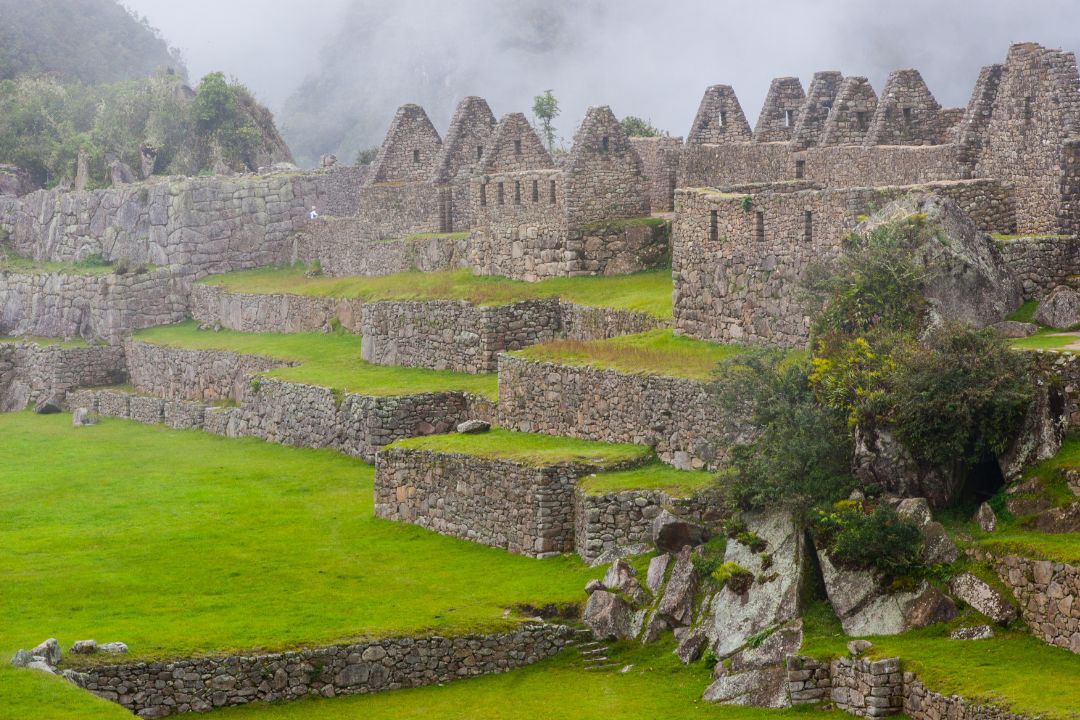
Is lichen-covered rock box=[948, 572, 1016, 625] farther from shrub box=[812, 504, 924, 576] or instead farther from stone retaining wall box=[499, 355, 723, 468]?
stone retaining wall box=[499, 355, 723, 468]

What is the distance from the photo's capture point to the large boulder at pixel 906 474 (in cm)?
2683

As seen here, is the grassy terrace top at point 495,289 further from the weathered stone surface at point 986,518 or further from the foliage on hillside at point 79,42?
the foliage on hillside at point 79,42

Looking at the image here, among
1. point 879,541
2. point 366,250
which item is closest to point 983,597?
point 879,541

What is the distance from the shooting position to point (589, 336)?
40656 mm

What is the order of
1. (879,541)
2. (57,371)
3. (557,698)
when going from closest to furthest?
(879,541) < (557,698) < (57,371)

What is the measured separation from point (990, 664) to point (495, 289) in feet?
71.8

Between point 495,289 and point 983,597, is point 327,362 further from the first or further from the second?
point 983,597

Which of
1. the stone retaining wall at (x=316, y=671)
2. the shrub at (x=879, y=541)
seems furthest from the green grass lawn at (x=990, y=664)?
the stone retaining wall at (x=316, y=671)

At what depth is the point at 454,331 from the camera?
43312 millimetres

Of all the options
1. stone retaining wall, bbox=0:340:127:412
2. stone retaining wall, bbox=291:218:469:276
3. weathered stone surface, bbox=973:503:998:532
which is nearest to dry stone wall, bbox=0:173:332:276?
stone retaining wall, bbox=291:218:469:276

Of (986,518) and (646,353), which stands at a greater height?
(646,353)

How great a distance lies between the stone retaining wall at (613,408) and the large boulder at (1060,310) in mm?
4976

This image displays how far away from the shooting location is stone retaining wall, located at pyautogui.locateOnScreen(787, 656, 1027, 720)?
75.7 feet

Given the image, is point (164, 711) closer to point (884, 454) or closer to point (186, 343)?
point (884, 454)
